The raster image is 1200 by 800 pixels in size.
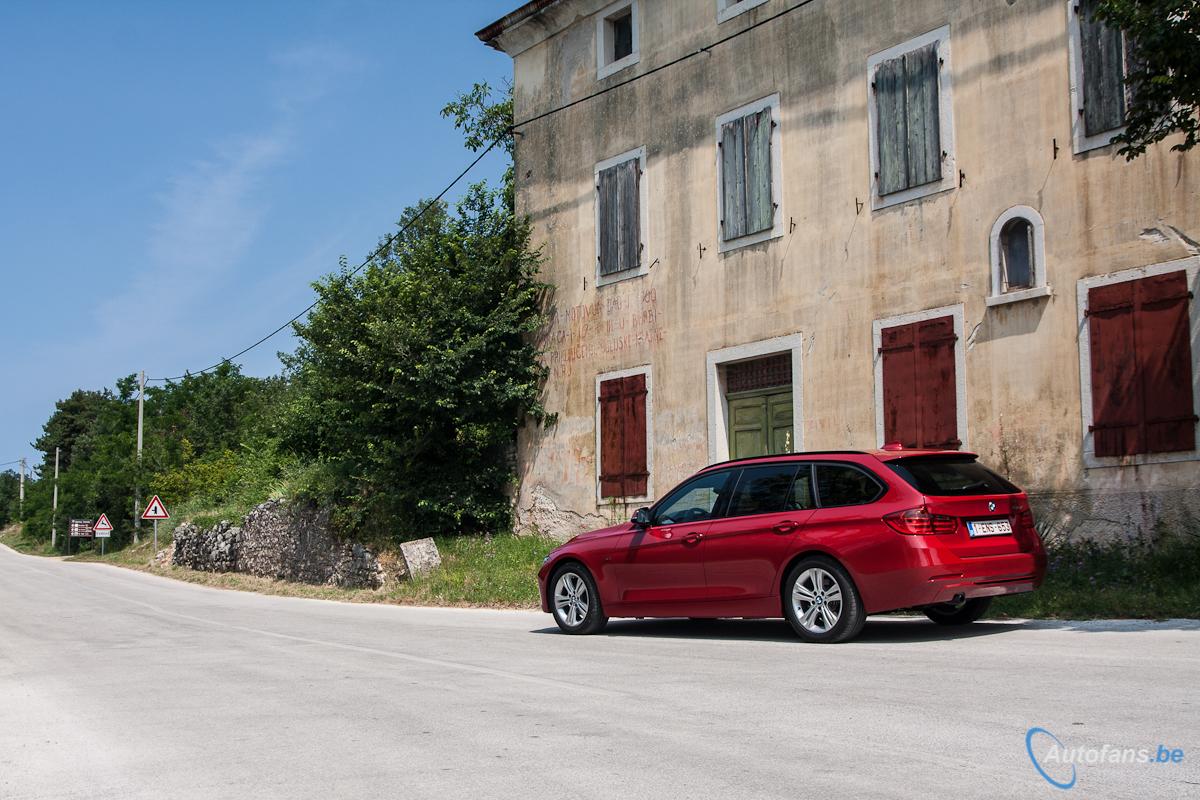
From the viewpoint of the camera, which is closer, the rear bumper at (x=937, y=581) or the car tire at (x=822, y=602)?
the rear bumper at (x=937, y=581)

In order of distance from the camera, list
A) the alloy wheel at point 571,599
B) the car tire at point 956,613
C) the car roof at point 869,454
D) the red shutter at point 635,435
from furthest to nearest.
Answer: the red shutter at point 635,435, the alloy wheel at point 571,599, the car tire at point 956,613, the car roof at point 869,454

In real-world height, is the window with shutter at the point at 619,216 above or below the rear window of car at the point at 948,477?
above

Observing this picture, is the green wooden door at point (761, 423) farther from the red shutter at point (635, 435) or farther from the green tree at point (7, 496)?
the green tree at point (7, 496)

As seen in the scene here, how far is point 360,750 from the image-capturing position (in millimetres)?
5914

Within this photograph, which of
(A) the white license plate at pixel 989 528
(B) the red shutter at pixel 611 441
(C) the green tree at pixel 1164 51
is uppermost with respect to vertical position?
(C) the green tree at pixel 1164 51

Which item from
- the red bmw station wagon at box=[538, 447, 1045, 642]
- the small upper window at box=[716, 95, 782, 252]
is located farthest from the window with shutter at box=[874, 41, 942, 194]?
the red bmw station wagon at box=[538, 447, 1045, 642]

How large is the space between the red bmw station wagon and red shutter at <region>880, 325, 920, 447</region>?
16.3 ft

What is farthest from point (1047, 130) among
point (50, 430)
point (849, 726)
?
point (50, 430)

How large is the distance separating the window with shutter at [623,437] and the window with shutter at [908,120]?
5599mm

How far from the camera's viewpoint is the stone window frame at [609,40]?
20.1 metres

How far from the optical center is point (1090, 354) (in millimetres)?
13375

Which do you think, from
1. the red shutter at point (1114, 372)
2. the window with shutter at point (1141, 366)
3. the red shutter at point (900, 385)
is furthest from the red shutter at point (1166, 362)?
the red shutter at point (900, 385)

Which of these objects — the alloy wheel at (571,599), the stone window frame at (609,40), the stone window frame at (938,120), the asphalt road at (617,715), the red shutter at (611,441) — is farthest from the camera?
the stone window frame at (609,40)

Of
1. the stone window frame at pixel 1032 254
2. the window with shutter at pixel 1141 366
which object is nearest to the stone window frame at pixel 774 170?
the stone window frame at pixel 1032 254
